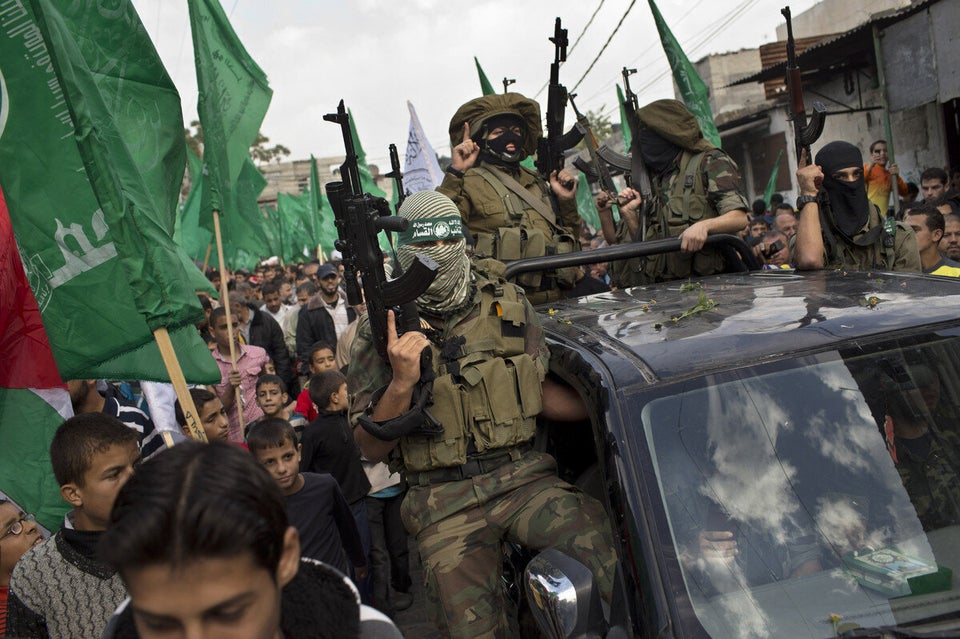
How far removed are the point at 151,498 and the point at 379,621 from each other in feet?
1.75

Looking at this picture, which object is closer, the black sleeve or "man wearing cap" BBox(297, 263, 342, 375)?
the black sleeve

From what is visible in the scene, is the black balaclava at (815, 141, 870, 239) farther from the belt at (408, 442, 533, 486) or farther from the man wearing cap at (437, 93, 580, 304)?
the belt at (408, 442, 533, 486)

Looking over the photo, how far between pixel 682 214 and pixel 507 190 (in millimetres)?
1004

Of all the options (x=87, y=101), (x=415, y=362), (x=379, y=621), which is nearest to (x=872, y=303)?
(x=415, y=362)

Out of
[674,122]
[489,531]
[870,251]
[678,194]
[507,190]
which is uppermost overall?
[674,122]

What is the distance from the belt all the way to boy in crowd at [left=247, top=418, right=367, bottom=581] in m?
1.15

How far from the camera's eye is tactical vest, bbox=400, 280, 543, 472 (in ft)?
10.00

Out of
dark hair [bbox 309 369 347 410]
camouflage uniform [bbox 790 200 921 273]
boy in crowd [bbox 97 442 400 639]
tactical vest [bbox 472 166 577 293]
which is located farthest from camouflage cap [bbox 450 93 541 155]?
boy in crowd [bbox 97 442 400 639]

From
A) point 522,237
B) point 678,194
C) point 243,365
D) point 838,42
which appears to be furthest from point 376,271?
point 838,42

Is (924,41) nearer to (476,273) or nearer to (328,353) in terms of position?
(328,353)

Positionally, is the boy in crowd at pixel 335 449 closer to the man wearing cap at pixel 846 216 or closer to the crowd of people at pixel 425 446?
the crowd of people at pixel 425 446

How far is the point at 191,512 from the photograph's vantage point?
Result: 4.28 ft

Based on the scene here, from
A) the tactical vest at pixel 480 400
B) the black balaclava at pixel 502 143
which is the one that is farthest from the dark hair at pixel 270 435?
the black balaclava at pixel 502 143

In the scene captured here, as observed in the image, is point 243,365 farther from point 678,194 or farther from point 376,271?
point 376,271
